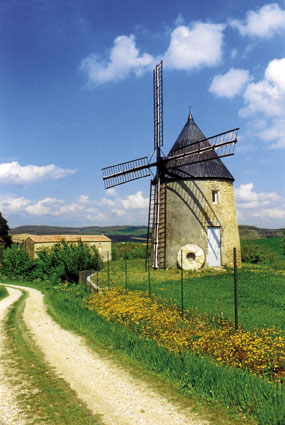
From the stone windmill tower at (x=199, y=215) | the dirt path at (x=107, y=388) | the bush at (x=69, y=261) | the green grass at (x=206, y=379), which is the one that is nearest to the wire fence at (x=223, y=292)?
the stone windmill tower at (x=199, y=215)

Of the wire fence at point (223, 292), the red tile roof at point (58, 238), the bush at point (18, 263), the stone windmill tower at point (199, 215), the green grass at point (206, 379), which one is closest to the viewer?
the green grass at point (206, 379)

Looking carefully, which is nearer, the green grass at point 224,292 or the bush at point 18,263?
the green grass at point 224,292

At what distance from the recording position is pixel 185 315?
1052cm

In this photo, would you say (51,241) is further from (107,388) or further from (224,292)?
(107,388)

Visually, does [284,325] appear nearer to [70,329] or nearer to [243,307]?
[243,307]

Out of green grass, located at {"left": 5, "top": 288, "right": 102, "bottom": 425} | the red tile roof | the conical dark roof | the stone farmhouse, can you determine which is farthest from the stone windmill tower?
the red tile roof

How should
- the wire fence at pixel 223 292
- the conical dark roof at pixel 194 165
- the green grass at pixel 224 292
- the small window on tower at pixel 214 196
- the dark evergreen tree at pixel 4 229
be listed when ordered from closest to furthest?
the wire fence at pixel 223 292
the green grass at pixel 224 292
the conical dark roof at pixel 194 165
the small window on tower at pixel 214 196
the dark evergreen tree at pixel 4 229

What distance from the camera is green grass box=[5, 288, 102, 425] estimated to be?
506 cm

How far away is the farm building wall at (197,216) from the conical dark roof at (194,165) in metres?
0.49

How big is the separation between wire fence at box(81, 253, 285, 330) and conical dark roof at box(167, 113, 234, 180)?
6725mm

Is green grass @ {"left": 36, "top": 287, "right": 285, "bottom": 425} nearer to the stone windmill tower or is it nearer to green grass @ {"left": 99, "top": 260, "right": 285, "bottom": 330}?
green grass @ {"left": 99, "top": 260, "right": 285, "bottom": 330}

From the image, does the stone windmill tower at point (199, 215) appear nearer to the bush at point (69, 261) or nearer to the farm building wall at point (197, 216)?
the farm building wall at point (197, 216)

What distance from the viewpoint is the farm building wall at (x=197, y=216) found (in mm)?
23719

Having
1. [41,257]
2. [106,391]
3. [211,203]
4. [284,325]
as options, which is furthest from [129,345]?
[41,257]
